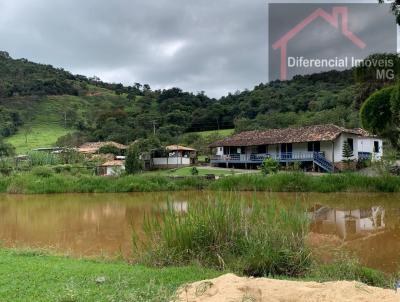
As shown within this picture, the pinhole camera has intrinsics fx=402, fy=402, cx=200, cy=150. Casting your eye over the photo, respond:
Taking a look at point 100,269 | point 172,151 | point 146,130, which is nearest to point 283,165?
point 172,151

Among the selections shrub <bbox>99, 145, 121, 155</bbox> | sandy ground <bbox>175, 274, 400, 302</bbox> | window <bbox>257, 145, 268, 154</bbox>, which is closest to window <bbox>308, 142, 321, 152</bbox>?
window <bbox>257, 145, 268, 154</bbox>

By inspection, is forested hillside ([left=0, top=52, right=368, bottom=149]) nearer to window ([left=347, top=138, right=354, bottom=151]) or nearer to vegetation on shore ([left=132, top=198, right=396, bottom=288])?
window ([left=347, top=138, right=354, bottom=151])

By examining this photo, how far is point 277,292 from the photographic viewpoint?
4129 mm

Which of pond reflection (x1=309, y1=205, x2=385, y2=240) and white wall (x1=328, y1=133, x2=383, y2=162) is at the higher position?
white wall (x1=328, y1=133, x2=383, y2=162)

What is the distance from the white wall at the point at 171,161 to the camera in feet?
131

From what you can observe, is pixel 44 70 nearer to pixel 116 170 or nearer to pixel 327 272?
pixel 116 170

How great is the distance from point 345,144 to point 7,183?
24.5 meters

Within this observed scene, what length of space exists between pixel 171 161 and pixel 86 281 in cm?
3483

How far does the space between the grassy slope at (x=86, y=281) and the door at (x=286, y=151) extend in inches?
1099

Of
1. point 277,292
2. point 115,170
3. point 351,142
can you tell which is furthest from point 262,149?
point 277,292

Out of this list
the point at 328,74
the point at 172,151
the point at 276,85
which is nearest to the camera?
the point at 172,151

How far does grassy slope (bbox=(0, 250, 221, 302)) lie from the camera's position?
4.49 meters

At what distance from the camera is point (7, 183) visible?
93.9ft

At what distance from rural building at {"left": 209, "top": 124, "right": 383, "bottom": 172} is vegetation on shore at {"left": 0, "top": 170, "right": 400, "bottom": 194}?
743 cm
